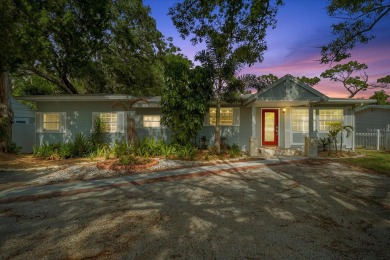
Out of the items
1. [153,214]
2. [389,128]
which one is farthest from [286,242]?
[389,128]

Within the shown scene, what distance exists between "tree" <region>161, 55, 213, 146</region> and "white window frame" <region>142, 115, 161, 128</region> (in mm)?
2665

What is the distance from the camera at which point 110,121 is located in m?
13.8

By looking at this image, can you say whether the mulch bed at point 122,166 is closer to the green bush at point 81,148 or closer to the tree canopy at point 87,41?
the green bush at point 81,148

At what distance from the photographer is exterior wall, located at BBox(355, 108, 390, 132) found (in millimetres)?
18344

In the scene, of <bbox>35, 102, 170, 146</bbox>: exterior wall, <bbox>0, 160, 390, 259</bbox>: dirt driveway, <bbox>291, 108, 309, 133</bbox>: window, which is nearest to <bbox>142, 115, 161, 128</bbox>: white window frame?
<bbox>35, 102, 170, 146</bbox>: exterior wall

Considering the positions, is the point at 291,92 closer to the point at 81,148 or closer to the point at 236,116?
the point at 236,116

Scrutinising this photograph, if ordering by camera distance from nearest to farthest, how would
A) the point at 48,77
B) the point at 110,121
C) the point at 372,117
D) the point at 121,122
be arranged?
the point at 121,122 → the point at 110,121 → the point at 48,77 → the point at 372,117

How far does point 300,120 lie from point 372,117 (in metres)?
10.5

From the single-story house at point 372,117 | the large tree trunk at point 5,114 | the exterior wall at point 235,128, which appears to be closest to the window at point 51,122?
the large tree trunk at point 5,114

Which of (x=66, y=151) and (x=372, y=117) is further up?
(x=372, y=117)

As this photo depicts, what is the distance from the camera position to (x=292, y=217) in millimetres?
4242

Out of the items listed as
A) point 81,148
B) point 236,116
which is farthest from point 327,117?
point 81,148

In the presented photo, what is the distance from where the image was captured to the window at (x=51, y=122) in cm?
1398

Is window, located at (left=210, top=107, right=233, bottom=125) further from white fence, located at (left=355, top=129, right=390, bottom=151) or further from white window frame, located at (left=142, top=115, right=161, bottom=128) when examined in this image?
white fence, located at (left=355, top=129, right=390, bottom=151)
